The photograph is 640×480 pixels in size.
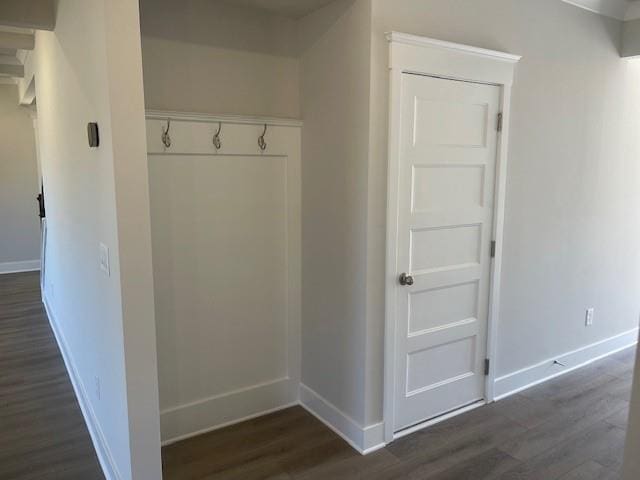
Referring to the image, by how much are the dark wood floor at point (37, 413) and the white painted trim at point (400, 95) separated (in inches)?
63.3

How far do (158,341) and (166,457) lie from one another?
0.62 meters

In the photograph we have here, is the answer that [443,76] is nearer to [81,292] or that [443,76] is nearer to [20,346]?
[81,292]

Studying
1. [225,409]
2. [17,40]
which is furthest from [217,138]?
[17,40]

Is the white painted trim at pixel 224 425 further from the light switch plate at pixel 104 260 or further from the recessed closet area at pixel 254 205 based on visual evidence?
the light switch plate at pixel 104 260

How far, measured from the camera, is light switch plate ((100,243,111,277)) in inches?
79.2

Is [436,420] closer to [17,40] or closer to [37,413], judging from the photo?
[37,413]

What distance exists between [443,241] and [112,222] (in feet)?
A: 5.87

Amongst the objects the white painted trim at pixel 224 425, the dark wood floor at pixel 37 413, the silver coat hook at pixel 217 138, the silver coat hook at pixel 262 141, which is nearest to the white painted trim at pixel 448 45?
the silver coat hook at pixel 262 141

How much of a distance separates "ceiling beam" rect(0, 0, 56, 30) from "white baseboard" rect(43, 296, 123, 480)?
2241 mm

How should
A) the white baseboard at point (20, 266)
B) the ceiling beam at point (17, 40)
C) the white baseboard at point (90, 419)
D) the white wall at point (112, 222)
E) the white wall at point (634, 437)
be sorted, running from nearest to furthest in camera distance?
the white wall at point (634, 437) → the white wall at point (112, 222) → the white baseboard at point (90, 419) → the ceiling beam at point (17, 40) → the white baseboard at point (20, 266)

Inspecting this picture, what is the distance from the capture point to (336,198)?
8.82 feet

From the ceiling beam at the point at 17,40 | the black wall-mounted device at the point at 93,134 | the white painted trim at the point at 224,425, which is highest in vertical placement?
the ceiling beam at the point at 17,40

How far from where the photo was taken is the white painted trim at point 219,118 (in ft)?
8.08

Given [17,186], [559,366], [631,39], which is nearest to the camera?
[631,39]
